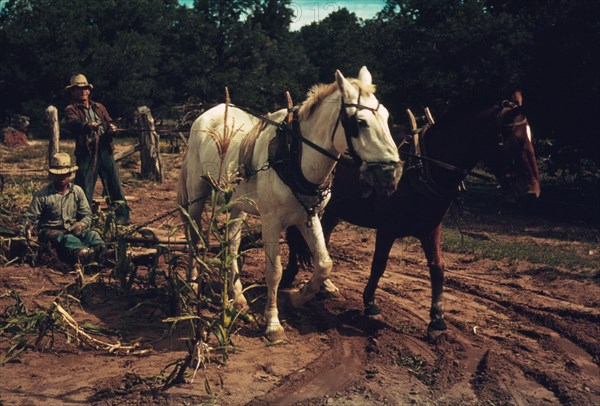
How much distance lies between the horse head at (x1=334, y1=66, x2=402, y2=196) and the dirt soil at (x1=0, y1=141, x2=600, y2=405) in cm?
161

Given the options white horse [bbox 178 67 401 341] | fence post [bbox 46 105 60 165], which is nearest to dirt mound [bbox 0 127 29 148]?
fence post [bbox 46 105 60 165]

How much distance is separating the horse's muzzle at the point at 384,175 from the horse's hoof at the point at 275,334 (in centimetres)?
173

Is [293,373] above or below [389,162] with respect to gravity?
below

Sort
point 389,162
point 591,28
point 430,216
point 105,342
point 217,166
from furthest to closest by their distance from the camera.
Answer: point 591,28 < point 217,166 < point 430,216 < point 105,342 < point 389,162

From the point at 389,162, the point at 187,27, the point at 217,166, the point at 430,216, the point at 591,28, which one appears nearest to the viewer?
the point at 389,162

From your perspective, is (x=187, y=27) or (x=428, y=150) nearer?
(x=428, y=150)

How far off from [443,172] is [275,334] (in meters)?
2.18

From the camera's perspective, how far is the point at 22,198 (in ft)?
33.6

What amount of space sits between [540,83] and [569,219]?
9.05ft

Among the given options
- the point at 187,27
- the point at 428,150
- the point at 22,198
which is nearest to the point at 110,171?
the point at 22,198

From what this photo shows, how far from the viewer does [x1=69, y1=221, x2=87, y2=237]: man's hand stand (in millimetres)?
7723

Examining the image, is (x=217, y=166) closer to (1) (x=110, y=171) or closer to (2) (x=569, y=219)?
(1) (x=110, y=171)

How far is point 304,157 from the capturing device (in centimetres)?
581

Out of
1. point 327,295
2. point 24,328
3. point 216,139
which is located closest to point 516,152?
point 327,295
